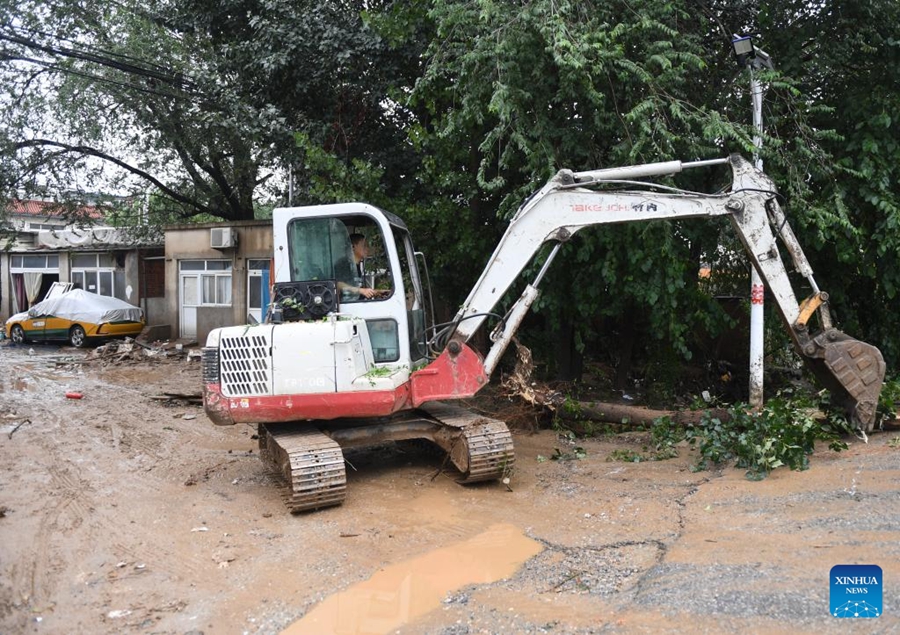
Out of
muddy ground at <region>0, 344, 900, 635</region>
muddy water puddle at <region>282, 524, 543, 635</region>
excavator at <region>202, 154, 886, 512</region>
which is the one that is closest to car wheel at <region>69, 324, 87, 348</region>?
muddy ground at <region>0, 344, 900, 635</region>

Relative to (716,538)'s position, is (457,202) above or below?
→ above

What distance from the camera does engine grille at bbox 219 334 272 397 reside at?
6.18 metres

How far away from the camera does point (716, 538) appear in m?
4.82

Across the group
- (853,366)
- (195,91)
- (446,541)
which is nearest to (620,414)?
(853,366)

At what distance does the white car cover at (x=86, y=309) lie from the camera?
18.9 metres

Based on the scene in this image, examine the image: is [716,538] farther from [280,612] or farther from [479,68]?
[479,68]

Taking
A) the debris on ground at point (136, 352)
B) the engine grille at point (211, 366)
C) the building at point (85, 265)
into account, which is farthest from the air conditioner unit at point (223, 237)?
the engine grille at point (211, 366)

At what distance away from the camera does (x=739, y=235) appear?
650 centimetres

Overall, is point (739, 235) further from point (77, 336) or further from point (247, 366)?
point (77, 336)

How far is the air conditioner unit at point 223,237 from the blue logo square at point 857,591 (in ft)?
53.8

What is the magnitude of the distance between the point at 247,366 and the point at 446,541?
230 cm

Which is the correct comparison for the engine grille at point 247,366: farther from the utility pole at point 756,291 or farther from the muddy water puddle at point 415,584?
the utility pole at point 756,291

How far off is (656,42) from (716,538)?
555cm

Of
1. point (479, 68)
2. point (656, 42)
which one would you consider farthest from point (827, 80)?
point (479, 68)
